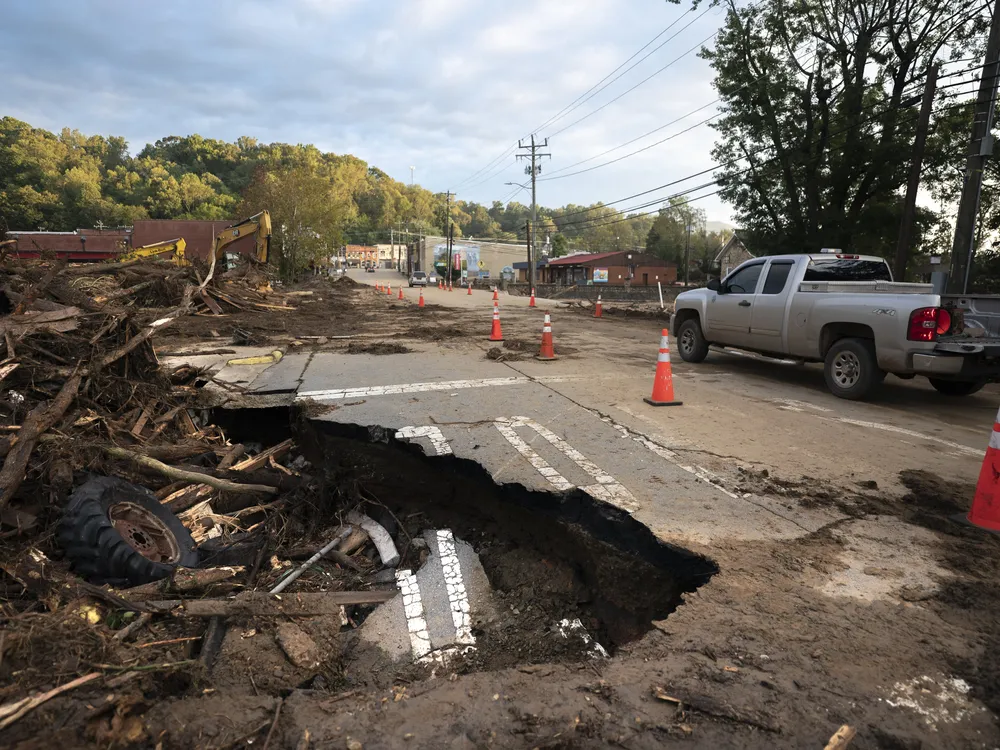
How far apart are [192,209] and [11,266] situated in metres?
88.2

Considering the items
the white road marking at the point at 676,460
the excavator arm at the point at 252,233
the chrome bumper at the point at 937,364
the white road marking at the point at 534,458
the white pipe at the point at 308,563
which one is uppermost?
the excavator arm at the point at 252,233

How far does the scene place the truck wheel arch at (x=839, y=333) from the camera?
7.31 m

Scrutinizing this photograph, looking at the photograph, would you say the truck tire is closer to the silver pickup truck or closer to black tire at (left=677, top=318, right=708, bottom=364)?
the silver pickup truck

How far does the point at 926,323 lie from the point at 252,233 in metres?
23.0

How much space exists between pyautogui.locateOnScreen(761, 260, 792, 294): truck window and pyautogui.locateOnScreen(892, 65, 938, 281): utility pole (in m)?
8.21

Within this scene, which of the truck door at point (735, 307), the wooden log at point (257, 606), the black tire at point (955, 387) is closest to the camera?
the wooden log at point (257, 606)

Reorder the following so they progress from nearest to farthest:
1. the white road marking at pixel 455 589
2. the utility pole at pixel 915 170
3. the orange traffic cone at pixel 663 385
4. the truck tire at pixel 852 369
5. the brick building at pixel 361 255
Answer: the white road marking at pixel 455 589 → the orange traffic cone at pixel 663 385 → the truck tire at pixel 852 369 → the utility pole at pixel 915 170 → the brick building at pixel 361 255

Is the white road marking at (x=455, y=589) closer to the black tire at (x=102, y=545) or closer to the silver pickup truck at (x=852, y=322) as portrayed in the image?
the black tire at (x=102, y=545)

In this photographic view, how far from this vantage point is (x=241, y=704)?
88.6 inches

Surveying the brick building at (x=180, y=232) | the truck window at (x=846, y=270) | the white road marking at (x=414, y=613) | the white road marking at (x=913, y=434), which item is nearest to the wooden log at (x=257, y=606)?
the white road marking at (x=414, y=613)

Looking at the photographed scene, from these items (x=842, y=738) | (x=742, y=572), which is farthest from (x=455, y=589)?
(x=842, y=738)

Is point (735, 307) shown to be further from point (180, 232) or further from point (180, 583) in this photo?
point (180, 232)

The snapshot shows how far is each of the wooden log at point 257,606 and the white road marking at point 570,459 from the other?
1777 mm

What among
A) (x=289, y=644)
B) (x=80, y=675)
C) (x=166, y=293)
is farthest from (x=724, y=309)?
(x=166, y=293)
